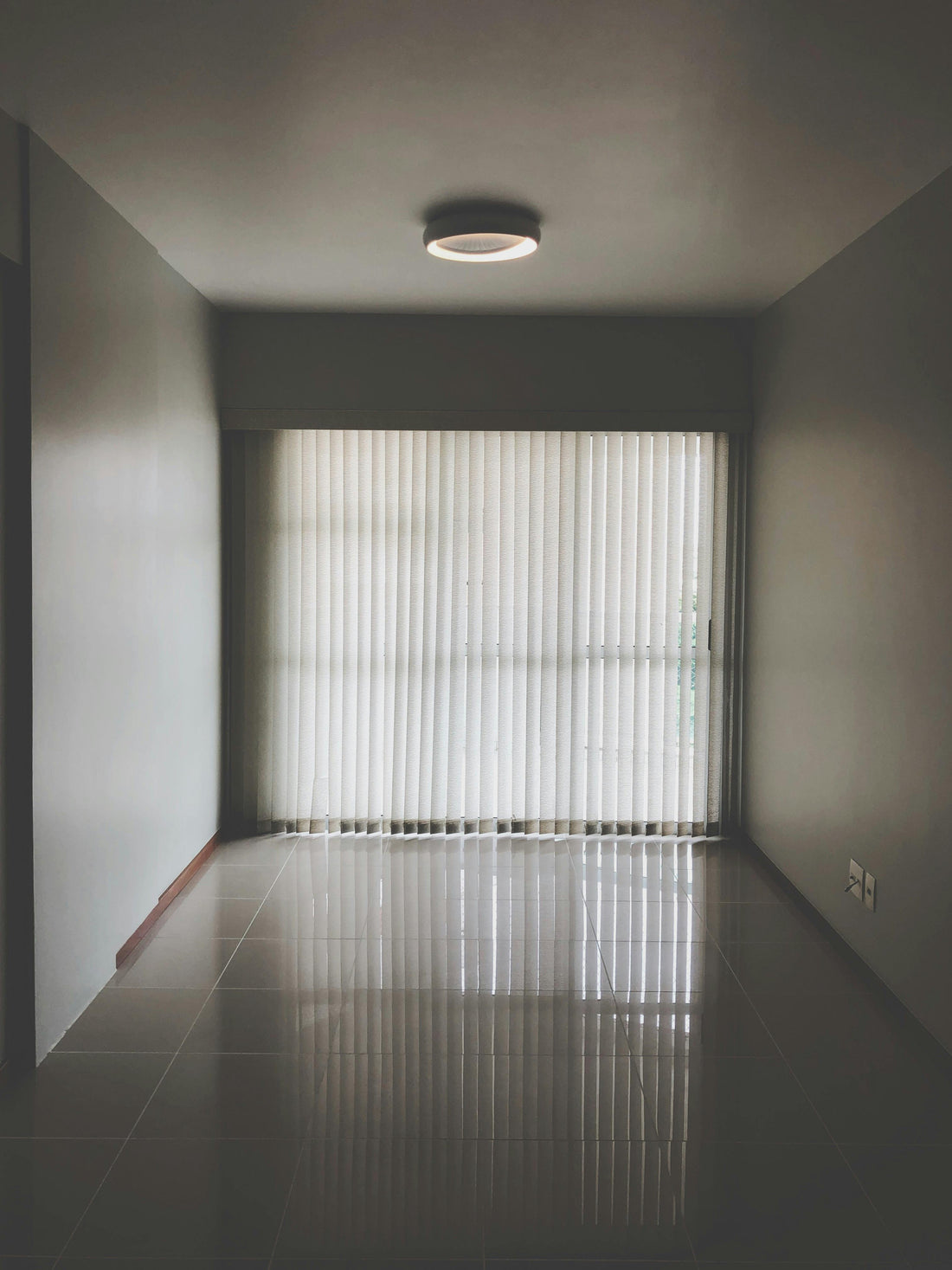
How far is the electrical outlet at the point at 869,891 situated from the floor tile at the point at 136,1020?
2.28 m

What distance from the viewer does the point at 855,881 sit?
3779 mm

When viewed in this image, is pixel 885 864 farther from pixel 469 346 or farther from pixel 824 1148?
pixel 469 346

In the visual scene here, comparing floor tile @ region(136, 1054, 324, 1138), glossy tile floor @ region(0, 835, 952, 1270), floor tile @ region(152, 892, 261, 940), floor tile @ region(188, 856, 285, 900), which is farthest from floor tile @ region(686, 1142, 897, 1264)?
floor tile @ region(188, 856, 285, 900)

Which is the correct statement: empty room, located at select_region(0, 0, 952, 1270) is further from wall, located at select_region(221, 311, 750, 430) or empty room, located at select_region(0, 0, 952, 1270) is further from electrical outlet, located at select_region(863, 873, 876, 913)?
electrical outlet, located at select_region(863, 873, 876, 913)

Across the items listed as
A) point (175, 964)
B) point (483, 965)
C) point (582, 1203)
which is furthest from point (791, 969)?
point (175, 964)

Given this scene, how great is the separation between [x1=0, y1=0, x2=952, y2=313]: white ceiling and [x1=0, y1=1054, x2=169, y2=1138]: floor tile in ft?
8.65

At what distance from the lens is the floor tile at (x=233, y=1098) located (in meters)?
2.67

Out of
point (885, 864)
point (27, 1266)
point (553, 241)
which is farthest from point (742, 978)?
point (553, 241)

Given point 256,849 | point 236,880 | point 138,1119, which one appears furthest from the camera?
point 256,849

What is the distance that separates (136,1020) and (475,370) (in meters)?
3.39

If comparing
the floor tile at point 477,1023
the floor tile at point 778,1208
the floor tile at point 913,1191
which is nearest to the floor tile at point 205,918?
the floor tile at point 477,1023

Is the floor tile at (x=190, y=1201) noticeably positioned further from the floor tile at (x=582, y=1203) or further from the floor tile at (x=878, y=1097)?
the floor tile at (x=878, y=1097)

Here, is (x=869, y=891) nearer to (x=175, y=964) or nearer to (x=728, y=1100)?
(x=728, y=1100)

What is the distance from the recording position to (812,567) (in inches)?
170
